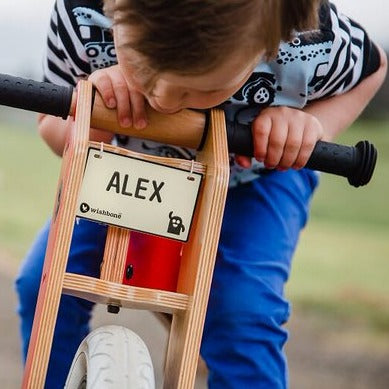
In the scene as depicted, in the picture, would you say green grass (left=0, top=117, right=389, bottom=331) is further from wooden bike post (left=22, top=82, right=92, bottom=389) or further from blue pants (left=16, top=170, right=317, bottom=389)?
wooden bike post (left=22, top=82, right=92, bottom=389)

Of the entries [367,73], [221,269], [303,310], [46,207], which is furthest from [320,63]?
[46,207]

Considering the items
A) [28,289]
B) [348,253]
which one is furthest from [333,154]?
[348,253]

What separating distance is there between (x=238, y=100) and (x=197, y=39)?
34cm

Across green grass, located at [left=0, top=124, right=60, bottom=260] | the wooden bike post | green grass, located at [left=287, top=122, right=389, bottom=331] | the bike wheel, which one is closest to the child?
the wooden bike post

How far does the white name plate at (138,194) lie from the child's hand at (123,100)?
8cm

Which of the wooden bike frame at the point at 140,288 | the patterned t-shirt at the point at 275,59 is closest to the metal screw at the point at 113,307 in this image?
the wooden bike frame at the point at 140,288

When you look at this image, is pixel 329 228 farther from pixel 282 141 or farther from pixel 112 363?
pixel 112 363

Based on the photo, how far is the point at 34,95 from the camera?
1113 millimetres

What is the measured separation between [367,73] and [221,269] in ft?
1.16

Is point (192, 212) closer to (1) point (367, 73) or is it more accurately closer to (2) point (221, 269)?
(2) point (221, 269)

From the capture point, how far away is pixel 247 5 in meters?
0.98

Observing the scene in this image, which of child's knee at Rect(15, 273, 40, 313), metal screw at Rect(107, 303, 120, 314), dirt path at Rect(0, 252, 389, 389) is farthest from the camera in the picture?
dirt path at Rect(0, 252, 389, 389)

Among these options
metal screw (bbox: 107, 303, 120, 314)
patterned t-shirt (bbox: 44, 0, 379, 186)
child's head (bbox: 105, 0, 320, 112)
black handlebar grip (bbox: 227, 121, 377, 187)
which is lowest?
metal screw (bbox: 107, 303, 120, 314)

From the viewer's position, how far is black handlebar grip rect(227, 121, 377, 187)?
115 cm
